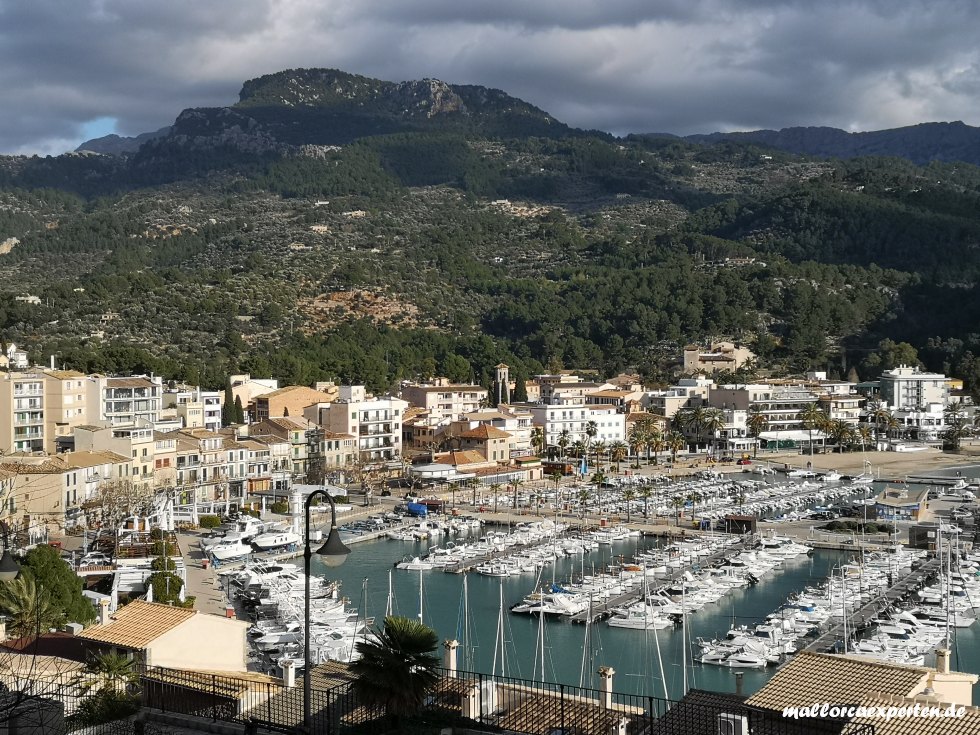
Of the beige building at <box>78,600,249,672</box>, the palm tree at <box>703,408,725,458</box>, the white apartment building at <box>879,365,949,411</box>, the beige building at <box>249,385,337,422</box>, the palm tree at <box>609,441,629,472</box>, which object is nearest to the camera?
the beige building at <box>78,600,249,672</box>

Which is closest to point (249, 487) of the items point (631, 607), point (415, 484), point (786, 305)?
point (415, 484)

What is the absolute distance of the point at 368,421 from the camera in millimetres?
61500

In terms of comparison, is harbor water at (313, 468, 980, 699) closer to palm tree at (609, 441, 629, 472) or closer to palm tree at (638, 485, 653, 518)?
palm tree at (638, 485, 653, 518)

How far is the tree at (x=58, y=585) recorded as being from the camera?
79.7ft

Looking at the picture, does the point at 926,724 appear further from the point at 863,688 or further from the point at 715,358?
the point at 715,358

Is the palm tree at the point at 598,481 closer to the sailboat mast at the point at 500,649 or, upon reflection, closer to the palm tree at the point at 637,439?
the palm tree at the point at 637,439

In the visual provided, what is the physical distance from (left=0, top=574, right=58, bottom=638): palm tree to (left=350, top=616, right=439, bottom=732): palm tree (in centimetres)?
1097

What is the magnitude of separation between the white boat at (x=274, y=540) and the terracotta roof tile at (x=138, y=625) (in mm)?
24142

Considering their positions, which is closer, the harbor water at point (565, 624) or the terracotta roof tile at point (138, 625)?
the terracotta roof tile at point (138, 625)

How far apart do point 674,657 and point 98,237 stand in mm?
108167

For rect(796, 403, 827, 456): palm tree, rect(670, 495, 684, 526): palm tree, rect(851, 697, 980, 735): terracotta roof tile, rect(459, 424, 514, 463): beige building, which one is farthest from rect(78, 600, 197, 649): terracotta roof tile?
rect(796, 403, 827, 456): palm tree

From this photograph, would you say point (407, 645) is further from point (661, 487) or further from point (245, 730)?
point (661, 487)

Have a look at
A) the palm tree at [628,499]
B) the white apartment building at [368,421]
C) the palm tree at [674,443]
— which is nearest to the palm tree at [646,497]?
the palm tree at [628,499]

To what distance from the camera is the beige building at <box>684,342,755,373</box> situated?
9000 cm
